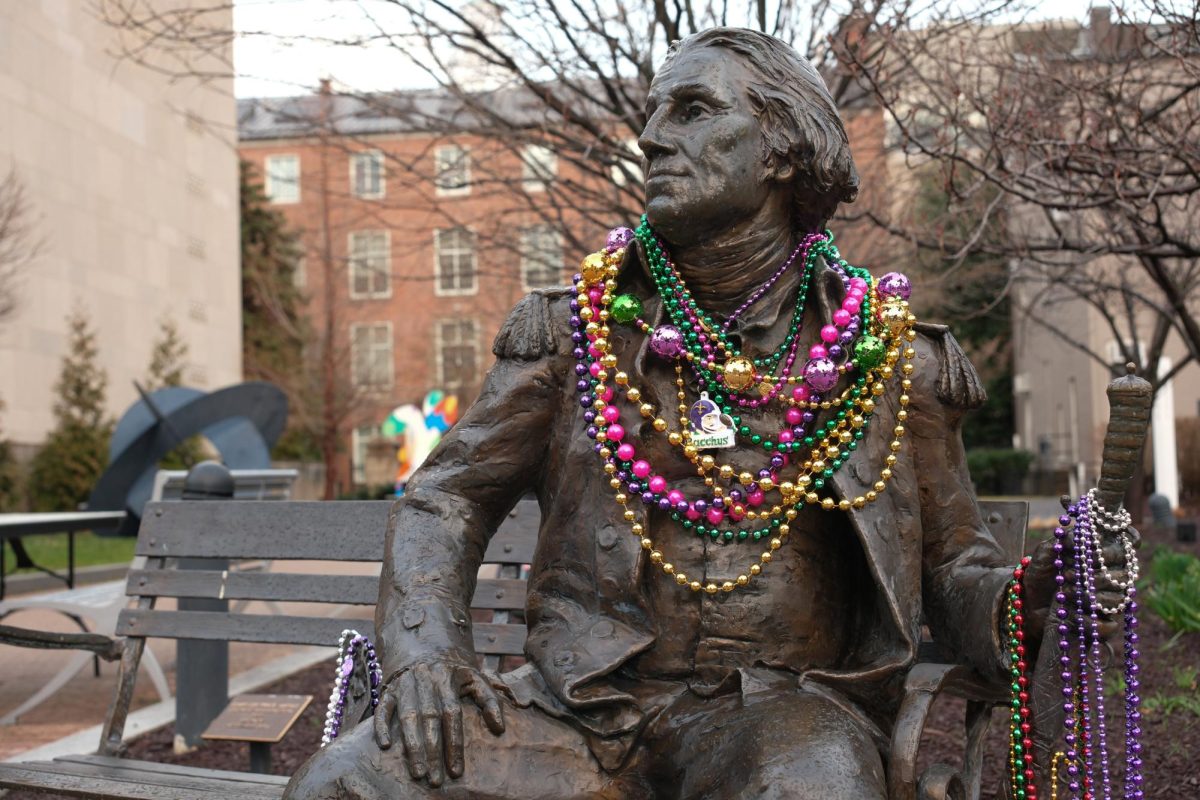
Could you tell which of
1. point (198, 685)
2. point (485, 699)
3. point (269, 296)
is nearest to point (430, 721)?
point (485, 699)

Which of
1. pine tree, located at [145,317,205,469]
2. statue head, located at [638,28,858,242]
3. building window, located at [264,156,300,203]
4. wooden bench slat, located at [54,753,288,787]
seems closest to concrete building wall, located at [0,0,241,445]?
pine tree, located at [145,317,205,469]

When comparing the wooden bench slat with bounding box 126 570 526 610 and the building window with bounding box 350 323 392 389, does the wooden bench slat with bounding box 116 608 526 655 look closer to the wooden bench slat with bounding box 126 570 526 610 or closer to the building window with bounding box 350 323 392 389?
the wooden bench slat with bounding box 126 570 526 610

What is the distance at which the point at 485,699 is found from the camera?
90.0 inches

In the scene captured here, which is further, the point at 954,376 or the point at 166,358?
the point at 166,358

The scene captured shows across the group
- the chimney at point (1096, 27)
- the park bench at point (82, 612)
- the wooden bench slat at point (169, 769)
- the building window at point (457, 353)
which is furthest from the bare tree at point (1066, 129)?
the building window at point (457, 353)

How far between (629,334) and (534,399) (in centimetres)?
23

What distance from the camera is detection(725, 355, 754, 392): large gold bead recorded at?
8.29 feet

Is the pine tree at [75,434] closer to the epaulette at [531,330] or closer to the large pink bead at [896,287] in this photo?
the epaulette at [531,330]

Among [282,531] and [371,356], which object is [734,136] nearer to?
[282,531]

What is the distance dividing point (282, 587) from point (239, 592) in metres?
0.21

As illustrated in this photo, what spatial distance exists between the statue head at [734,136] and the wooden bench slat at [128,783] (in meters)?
1.96

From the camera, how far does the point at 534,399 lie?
268 centimetres

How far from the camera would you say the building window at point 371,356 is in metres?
29.3

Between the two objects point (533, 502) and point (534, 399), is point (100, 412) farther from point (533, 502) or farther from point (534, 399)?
point (534, 399)
